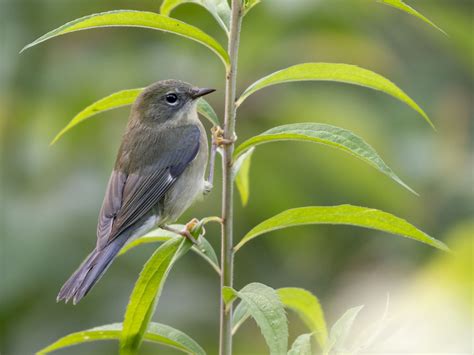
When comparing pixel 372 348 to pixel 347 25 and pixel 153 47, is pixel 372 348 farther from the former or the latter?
pixel 153 47

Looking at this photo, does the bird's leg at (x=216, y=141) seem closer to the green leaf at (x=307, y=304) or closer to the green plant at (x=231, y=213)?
the green plant at (x=231, y=213)

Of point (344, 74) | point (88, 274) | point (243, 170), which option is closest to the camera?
point (344, 74)

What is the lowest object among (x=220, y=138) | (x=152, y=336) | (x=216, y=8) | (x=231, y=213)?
(x=152, y=336)

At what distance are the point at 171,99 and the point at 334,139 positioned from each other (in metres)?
2.10

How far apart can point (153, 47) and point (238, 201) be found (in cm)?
111

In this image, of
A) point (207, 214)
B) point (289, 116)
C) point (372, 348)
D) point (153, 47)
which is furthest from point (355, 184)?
point (372, 348)

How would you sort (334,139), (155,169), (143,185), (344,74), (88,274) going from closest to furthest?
1. (334,139)
2. (344,74)
3. (88,274)
4. (143,185)
5. (155,169)

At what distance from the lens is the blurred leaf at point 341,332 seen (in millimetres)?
2014

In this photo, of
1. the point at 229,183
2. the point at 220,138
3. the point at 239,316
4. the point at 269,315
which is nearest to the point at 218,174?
the point at 220,138

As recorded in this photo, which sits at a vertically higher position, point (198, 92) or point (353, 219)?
point (198, 92)

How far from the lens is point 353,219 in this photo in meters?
2.28

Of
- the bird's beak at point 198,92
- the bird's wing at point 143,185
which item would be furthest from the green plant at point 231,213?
the bird's beak at point 198,92

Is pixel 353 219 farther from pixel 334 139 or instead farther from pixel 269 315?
pixel 269 315

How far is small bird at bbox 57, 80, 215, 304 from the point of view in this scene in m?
3.40
